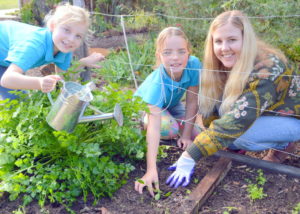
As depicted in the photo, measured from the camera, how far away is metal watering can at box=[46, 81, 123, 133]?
155 cm

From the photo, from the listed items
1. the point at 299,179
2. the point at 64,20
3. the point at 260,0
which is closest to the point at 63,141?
the point at 64,20

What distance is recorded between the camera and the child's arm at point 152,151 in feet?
6.11

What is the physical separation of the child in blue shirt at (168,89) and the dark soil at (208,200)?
0.29ft

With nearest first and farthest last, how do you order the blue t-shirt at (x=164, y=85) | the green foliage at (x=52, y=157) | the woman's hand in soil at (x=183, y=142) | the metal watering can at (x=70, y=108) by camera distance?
the metal watering can at (x=70, y=108) < the green foliage at (x=52, y=157) < the blue t-shirt at (x=164, y=85) < the woman's hand in soil at (x=183, y=142)

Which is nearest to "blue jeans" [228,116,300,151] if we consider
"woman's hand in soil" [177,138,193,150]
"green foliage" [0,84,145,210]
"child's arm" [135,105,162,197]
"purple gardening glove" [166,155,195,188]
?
"woman's hand in soil" [177,138,193,150]

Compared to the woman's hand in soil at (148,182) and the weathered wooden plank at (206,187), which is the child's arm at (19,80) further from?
the weathered wooden plank at (206,187)

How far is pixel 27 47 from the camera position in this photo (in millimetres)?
1965

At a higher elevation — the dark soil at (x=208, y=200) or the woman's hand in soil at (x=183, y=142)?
the woman's hand in soil at (x=183, y=142)

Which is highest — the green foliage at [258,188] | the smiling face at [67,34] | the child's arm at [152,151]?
the smiling face at [67,34]

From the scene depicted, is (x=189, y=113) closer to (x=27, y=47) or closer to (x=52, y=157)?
(x=52, y=157)

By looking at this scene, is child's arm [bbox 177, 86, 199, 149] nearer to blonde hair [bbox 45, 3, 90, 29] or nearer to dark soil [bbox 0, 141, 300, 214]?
dark soil [bbox 0, 141, 300, 214]

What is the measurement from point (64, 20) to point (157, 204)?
121cm

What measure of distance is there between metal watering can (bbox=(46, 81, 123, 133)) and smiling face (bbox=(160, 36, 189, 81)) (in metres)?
0.61

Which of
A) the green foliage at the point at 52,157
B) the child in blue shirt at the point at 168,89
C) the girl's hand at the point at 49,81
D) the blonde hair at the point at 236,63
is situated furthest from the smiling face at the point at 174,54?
the girl's hand at the point at 49,81
